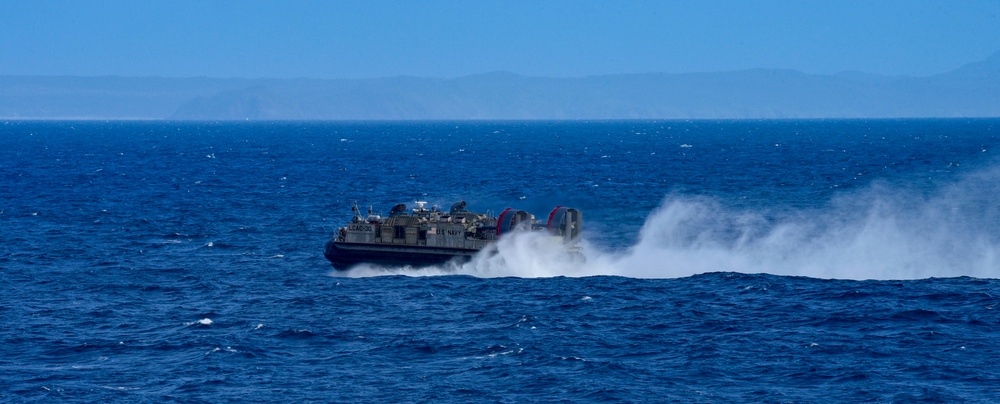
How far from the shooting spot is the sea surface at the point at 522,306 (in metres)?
43.3

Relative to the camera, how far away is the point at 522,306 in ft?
190

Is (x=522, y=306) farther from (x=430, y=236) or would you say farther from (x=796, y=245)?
(x=796, y=245)

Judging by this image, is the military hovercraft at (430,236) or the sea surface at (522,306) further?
the military hovercraft at (430,236)

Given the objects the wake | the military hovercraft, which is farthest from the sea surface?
the military hovercraft

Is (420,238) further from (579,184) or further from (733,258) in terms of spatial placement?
(579,184)

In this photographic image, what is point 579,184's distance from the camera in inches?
5320

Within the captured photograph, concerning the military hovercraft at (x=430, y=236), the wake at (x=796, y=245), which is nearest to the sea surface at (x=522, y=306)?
the wake at (x=796, y=245)

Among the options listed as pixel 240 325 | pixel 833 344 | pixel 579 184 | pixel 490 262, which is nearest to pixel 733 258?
pixel 490 262

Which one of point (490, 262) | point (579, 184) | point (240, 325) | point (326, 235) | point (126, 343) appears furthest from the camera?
point (579, 184)

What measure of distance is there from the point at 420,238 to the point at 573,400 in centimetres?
2869

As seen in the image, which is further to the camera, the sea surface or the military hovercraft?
the military hovercraft

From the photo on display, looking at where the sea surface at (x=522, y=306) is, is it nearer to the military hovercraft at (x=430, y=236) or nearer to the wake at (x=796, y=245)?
the wake at (x=796, y=245)

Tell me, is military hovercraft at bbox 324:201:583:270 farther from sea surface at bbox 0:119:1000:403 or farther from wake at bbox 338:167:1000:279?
sea surface at bbox 0:119:1000:403

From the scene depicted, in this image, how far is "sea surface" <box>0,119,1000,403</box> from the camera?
43.3m
